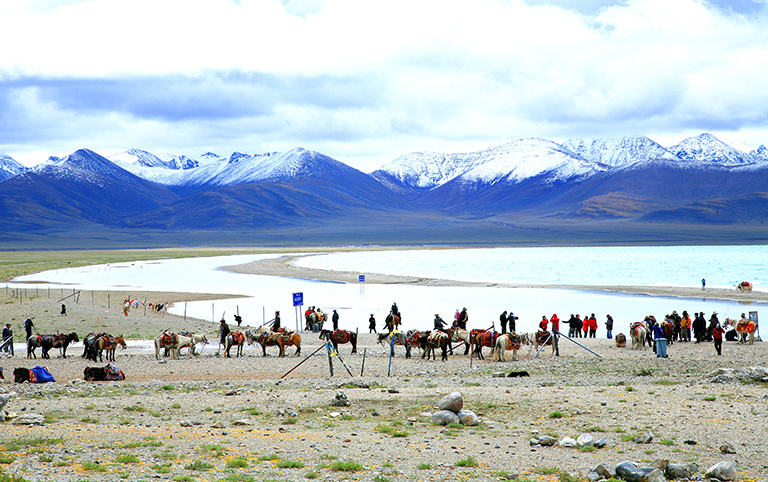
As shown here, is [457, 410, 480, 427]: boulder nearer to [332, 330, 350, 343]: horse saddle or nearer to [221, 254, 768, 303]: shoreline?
[332, 330, 350, 343]: horse saddle

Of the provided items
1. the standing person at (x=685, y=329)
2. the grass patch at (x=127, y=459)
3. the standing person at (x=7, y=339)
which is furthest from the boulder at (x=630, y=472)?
the standing person at (x=7, y=339)

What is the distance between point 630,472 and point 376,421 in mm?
5093

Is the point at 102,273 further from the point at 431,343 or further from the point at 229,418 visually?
the point at 229,418

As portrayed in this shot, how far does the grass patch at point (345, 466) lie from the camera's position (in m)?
9.68

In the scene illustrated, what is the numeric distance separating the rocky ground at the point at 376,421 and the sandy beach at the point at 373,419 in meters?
0.04

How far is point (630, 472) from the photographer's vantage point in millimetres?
8977

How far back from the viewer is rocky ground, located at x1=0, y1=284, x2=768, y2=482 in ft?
32.0

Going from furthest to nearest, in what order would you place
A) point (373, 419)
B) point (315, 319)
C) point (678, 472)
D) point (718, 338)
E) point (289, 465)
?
point (315, 319)
point (718, 338)
point (373, 419)
point (289, 465)
point (678, 472)

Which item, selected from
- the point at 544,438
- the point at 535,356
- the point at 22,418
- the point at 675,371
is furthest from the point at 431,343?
the point at 22,418

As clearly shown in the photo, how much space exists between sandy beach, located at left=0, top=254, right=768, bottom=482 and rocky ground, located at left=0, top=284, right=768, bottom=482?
4 cm

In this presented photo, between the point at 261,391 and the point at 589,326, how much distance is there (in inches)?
700

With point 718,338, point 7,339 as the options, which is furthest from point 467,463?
point 7,339

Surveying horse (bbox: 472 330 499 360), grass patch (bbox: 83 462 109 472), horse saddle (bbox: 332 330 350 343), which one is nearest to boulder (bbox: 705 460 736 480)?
grass patch (bbox: 83 462 109 472)

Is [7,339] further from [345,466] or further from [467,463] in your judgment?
[467,463]
